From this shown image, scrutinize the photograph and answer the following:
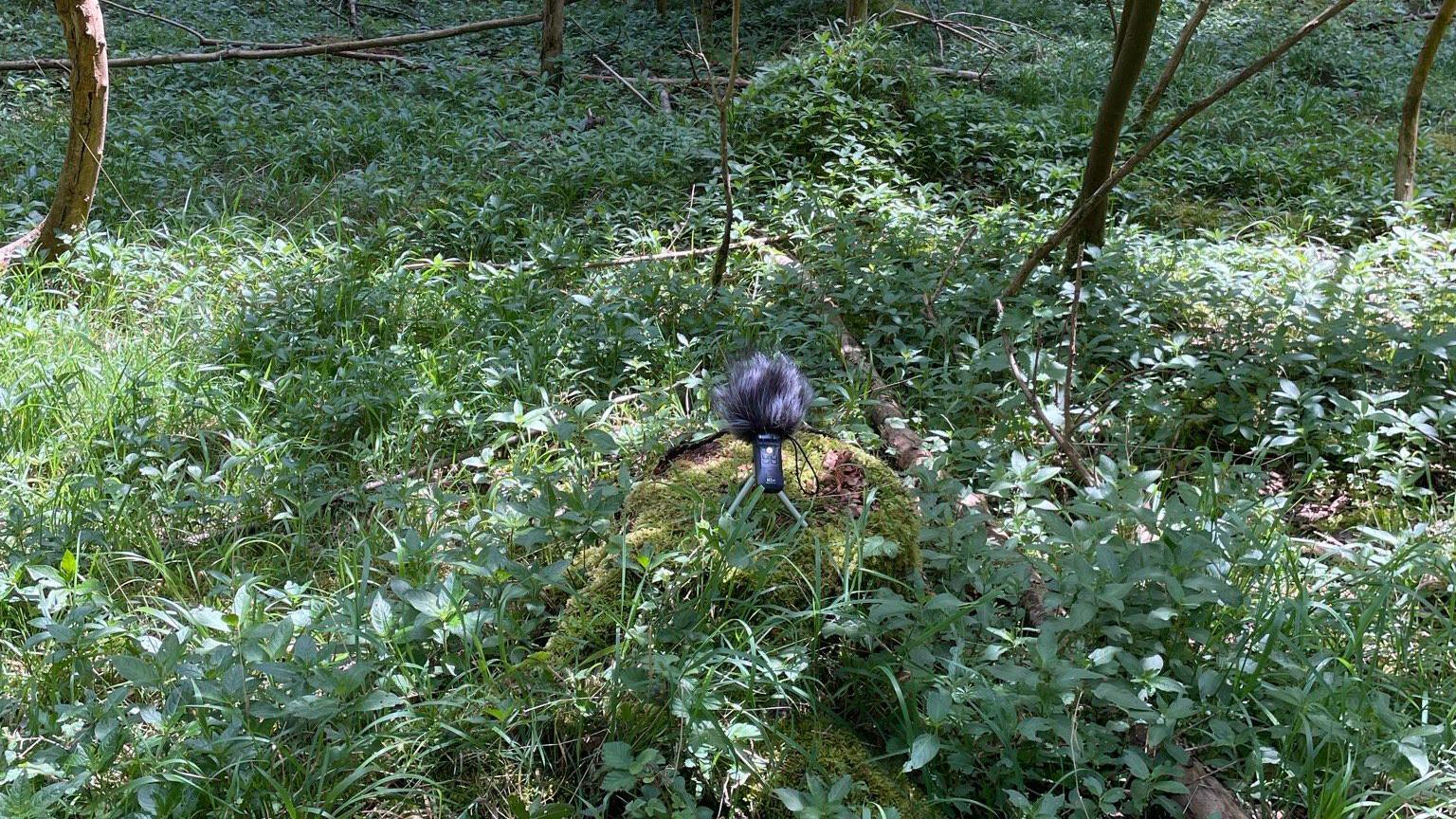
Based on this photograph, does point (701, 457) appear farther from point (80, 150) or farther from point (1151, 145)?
point (80, 150)

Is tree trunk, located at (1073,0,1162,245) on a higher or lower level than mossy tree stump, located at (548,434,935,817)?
higher

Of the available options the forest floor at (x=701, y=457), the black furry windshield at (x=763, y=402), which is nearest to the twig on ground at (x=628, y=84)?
the forest floor at (x=701, y=457)

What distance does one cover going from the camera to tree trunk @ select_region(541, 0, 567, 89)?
749 cm

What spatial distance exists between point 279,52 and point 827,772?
7.36 metres

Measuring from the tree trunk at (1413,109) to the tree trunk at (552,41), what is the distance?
17.7 feet

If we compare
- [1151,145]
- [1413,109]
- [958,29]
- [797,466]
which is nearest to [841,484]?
[797,466]

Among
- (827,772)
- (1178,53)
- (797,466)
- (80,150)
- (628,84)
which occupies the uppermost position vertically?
(1178,53)

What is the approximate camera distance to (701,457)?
103 inches

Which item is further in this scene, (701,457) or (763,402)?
(701,457)

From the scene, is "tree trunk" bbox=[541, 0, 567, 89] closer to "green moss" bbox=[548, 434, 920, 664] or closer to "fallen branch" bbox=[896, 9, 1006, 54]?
"fallen branch" bbox=[896, 9, 1006, 54]

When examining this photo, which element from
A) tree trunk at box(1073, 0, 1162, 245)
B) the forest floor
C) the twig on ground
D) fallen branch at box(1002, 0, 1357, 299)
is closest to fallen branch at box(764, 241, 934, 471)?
Answer: the forest floor

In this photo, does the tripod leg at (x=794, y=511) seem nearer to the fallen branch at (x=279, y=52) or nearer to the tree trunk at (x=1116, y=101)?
the tree trunk at (x=1116, y=101)

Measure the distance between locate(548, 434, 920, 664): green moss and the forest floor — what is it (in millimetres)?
23

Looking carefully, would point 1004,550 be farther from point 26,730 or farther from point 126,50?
point 126,50
